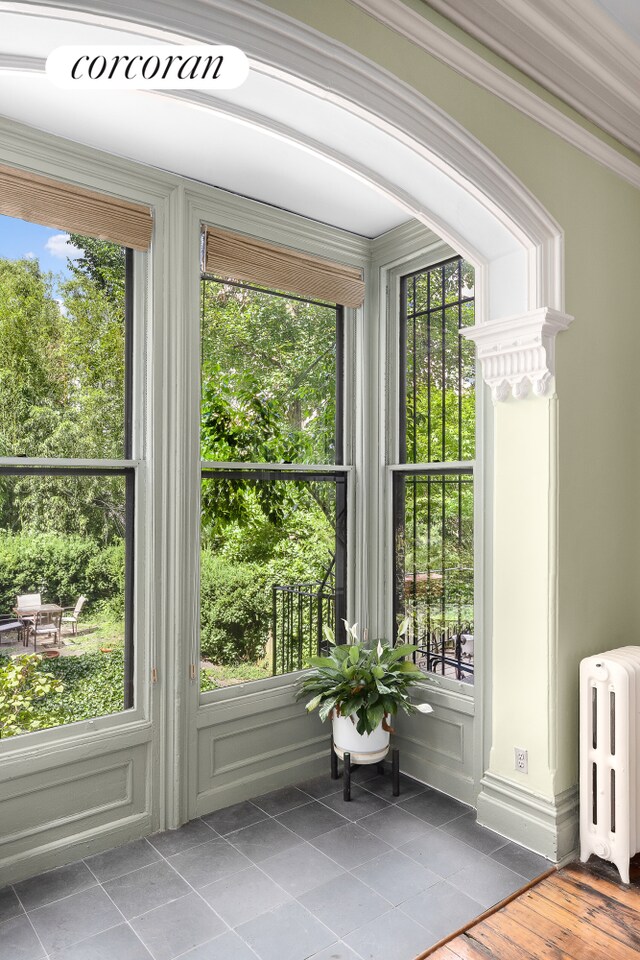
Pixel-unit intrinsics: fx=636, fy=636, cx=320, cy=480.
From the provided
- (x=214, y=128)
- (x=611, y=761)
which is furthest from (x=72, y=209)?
(x=611, y=761)

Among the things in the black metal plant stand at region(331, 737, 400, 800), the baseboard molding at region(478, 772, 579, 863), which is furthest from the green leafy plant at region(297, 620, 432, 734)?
the baseboard molding at region(478, 772, 579, 863)

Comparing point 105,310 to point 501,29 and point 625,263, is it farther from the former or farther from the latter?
point 625,263

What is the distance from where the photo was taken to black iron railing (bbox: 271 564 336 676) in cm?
308

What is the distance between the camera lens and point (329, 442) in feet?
10.8

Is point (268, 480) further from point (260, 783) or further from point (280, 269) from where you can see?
point (260, 783)

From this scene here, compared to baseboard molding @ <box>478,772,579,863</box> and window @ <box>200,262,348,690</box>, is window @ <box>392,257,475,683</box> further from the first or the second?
baseboard molding @ <box>478,772,579,863</box>

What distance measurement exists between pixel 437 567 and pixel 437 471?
0.46 m

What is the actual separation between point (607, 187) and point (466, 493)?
1.43m

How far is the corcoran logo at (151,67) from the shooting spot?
1605mm

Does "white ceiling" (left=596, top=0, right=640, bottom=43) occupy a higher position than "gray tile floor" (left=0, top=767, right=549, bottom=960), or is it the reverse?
"white ceiling" (left=596, top=0, right=640, bottom=43)

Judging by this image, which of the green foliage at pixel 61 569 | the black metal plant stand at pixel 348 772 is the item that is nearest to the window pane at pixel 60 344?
the green foliage at pixel 61 569

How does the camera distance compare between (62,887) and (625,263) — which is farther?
(625,263)

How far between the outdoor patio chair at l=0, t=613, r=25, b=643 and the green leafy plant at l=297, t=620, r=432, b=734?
1213 millimetres

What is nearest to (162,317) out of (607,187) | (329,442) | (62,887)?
(329,442)
